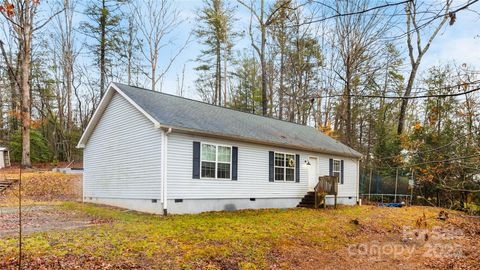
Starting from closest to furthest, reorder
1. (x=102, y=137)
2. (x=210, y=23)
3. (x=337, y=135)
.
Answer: (x=102, y=137)
(x=337, y=135)
(x=210, y=23)

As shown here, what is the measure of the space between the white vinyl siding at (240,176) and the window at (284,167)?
0.60 feet

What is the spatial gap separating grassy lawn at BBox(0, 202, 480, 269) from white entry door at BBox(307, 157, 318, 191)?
14.9ft

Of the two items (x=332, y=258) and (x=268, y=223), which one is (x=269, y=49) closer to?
(x=268, y=223)

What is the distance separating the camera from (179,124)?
11.7 metres

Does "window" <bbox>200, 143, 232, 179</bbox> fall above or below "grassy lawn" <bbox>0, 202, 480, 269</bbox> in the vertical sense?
above

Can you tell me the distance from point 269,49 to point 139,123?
1862cm

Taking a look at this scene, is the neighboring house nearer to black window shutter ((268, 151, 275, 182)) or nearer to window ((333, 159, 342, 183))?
black window shutter ((268, 151, 275, 182))

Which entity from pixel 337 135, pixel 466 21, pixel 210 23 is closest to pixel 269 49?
pixel 210 23

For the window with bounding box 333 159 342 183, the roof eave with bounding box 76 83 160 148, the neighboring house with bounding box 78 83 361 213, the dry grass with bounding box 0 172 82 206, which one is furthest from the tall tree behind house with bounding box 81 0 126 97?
the window with bounding box 333 159 342 183

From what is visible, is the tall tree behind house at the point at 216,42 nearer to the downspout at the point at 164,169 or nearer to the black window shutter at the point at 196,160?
the black window shutter at the point at 196,160

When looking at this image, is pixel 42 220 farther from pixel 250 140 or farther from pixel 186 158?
pixel 250 140

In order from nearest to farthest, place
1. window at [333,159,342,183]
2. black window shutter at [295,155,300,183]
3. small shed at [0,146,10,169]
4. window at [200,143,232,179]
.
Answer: window at [200,143,232,179] < black window shutter at [295,155,300,183] < window at [333,159,342,183] < small shed at [0,146,10,169]

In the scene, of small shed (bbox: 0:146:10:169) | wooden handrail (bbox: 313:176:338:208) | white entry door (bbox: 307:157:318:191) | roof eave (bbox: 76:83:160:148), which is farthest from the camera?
small shed (bbox: 0:146:10:169)

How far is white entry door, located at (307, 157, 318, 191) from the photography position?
56.8ft
